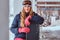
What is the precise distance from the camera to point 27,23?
2.59ft

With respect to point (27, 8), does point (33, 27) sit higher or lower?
lower

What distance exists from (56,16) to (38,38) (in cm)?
17

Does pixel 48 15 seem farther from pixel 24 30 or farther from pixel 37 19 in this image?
pixel 24 30

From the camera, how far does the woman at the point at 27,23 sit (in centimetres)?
79

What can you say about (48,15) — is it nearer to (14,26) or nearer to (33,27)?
Result: (33,27)

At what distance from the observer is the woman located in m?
0.79

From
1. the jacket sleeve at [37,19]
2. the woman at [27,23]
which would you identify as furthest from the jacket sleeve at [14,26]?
the jacket sleeve at [37,19]

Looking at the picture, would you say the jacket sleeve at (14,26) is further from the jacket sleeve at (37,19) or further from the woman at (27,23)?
the jacket sleeve at (37,19)

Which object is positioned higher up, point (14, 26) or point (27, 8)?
point (27, 8)

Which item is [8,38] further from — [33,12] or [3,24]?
[33,12]

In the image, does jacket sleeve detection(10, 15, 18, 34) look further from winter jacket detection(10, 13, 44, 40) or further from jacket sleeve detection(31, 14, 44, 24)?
jacket sleeve detection(31, 14, 44, 24)

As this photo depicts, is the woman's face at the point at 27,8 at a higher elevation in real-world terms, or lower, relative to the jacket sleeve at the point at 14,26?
higher

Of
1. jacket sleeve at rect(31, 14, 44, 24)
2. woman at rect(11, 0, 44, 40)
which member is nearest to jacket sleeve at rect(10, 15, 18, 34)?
woman at rect(11, 0, 44, 40)

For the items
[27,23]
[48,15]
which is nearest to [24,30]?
[27,23]
